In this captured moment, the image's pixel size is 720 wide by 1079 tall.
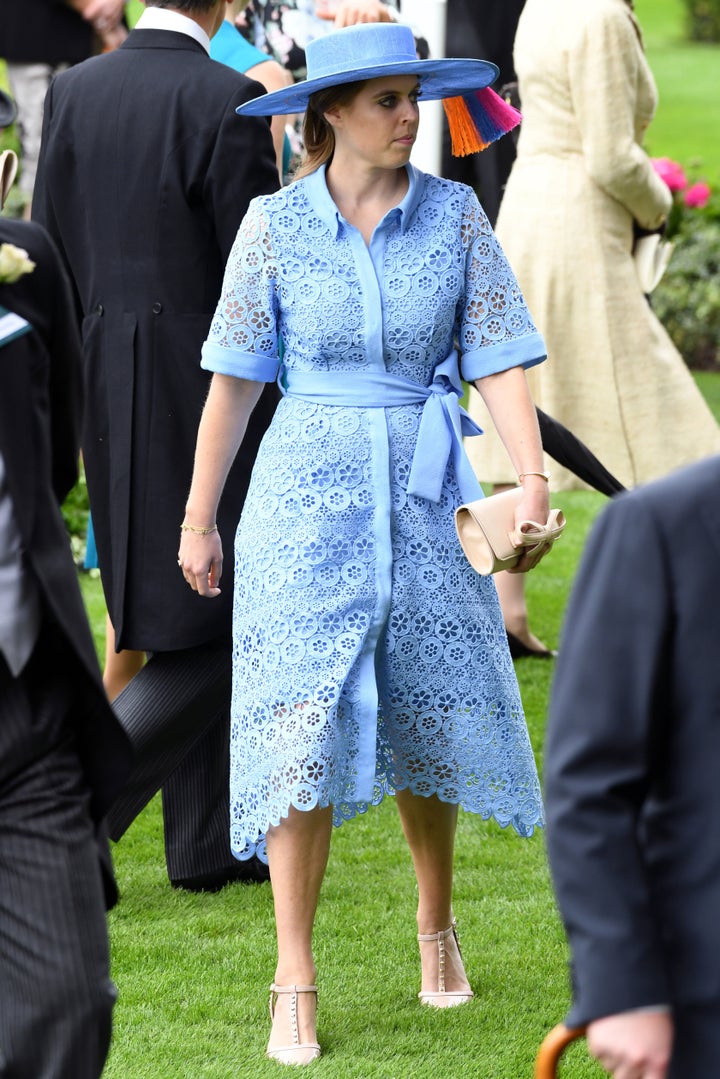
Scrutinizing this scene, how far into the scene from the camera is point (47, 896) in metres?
2.55

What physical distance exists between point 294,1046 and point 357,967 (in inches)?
18.9

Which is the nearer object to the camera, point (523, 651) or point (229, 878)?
point (229, 878)

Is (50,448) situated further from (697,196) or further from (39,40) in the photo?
(697,196)

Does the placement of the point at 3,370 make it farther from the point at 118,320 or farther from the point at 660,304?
the point at 660,304

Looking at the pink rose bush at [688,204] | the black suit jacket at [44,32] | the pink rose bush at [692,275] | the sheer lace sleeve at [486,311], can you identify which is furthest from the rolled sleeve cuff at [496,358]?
the pink rose bush at [692,275]

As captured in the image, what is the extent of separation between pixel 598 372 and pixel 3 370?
4531 millimetres

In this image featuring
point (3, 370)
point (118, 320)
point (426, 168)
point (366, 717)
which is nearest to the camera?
point (3, 370)

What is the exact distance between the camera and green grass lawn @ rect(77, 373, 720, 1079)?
3.63 meters

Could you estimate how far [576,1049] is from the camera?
3648mm

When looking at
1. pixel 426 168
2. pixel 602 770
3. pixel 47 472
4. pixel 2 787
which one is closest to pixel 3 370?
pixel 47 472

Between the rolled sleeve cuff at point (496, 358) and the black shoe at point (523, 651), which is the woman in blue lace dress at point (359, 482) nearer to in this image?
the rolled sleeve cuff at point (496, 358)

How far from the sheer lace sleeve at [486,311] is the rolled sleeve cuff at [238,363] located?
40 centimetres

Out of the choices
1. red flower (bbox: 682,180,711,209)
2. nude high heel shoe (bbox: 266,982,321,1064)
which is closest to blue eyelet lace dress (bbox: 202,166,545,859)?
nude high heel shoe (bbox: 266,982,321,1064)

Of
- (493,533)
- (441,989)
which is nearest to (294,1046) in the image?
(441,989)
